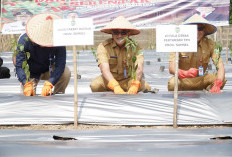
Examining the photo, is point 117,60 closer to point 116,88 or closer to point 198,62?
point 116,88

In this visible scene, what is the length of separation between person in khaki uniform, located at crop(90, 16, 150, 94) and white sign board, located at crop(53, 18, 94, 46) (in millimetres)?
737

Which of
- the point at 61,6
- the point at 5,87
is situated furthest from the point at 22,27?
the point at 5,87

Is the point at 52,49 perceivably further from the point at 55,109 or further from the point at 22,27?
the point at 22,27

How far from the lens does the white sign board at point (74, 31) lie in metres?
2.61

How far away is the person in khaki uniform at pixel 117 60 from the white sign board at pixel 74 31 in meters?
0.74

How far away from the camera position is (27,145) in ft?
6.68

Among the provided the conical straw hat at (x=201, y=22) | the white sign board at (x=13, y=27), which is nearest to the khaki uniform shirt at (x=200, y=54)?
the conical straw hat at (x=201, y=22)

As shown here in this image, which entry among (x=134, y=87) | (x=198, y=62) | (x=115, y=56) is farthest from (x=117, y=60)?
(x=198, y=62)

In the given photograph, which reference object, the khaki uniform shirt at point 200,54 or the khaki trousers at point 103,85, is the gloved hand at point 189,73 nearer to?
the khaki uniform shirt at point 200,54

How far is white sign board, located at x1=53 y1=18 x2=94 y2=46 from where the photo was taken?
2.61 meters

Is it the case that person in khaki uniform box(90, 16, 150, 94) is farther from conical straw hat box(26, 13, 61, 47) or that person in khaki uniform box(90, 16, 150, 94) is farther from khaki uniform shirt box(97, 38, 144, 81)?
conical straw hat box(26, 13, 61, 47)

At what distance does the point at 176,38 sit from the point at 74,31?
61 cm

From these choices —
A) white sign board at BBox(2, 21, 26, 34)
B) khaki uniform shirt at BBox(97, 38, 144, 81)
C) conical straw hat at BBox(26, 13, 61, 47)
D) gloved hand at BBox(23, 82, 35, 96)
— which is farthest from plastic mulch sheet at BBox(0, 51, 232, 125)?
white sign board at BBox(2, 21, 26, 34)

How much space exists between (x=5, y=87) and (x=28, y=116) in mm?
1853
